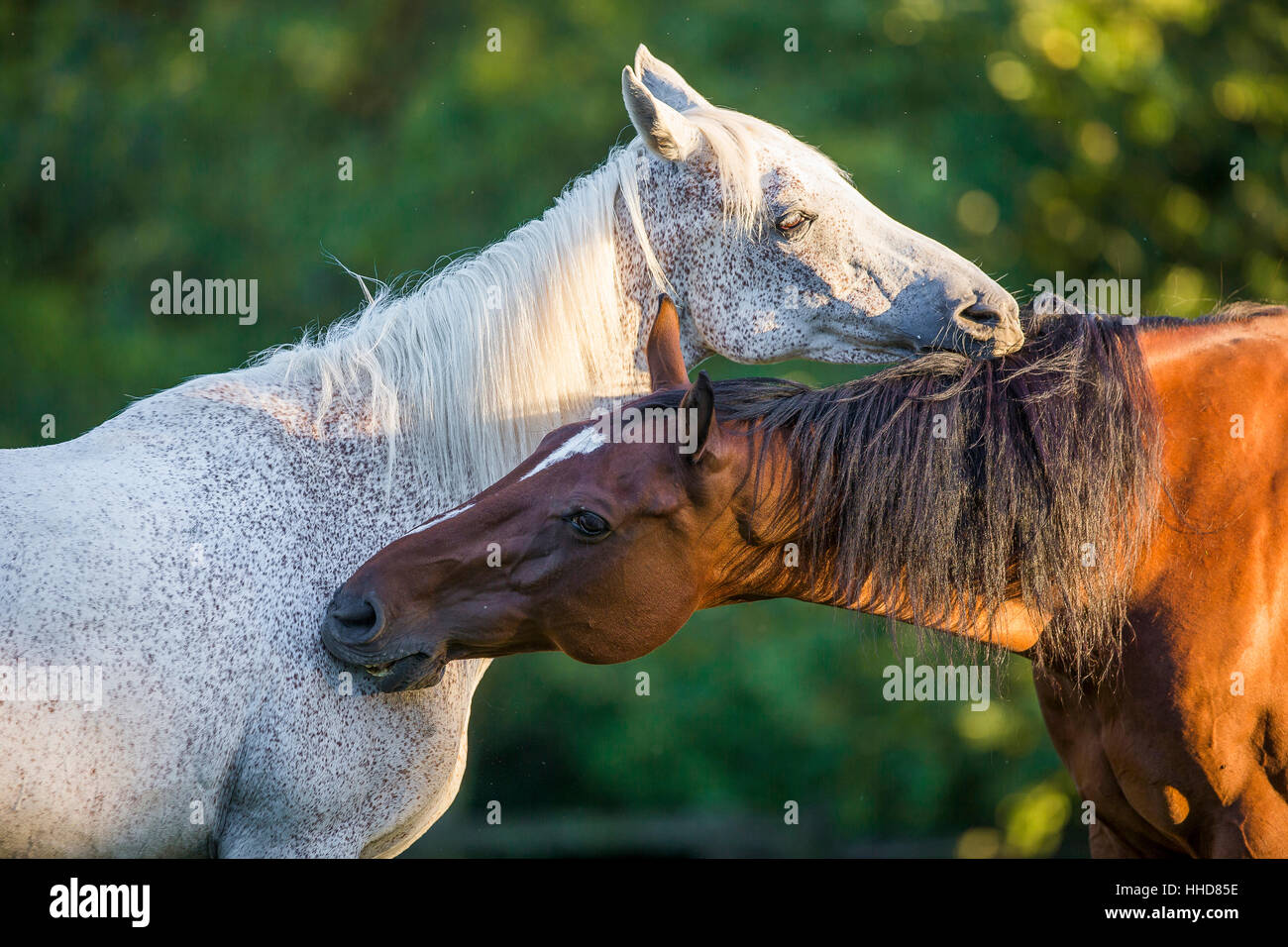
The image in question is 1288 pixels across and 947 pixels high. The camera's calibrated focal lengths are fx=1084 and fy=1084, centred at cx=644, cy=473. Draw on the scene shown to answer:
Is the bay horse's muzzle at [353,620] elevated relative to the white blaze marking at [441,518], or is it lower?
lower

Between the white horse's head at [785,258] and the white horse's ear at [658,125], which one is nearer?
the white horse's ear at [658,125]

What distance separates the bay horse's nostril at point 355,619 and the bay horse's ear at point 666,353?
86 centimetres

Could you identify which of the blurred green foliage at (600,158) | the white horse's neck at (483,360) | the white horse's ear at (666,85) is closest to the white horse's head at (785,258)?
the white horse's neck at (483,360)

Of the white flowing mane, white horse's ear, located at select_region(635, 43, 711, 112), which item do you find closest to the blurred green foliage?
white horse's ear, located at select_region(635, 43, 711, 112)

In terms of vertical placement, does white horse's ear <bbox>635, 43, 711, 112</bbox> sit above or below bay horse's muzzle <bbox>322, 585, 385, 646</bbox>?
above

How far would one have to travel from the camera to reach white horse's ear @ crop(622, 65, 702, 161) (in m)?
2.71

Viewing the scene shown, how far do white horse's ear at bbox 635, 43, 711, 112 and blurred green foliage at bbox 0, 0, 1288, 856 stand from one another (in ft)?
11.1

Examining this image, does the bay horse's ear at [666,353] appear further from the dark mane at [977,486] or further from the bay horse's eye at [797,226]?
the bay horse's eye at [797,226]

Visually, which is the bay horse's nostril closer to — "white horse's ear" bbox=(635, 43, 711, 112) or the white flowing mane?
the white flowing mane

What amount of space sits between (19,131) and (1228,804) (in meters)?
7.57

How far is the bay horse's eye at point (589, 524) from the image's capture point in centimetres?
246

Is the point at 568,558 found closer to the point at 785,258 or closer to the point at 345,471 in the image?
the point at 345,471

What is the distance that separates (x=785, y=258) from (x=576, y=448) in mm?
802

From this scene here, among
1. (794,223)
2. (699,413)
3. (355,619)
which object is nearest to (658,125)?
(794,223)
